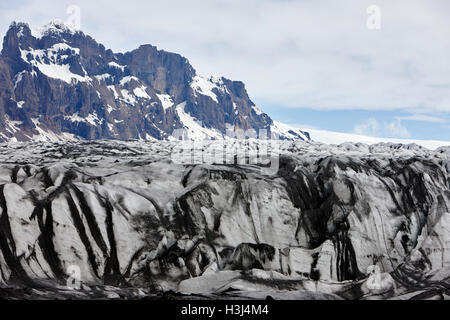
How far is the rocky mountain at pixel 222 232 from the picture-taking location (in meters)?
30.1

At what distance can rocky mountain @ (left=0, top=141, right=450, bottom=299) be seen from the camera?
98.7ft

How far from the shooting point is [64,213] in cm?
3638

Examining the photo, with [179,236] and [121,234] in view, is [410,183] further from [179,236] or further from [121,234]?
[121,234]

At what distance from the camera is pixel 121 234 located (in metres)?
37.0

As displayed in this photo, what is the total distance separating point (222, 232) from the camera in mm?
39656

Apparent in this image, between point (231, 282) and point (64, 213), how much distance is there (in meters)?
14.0
